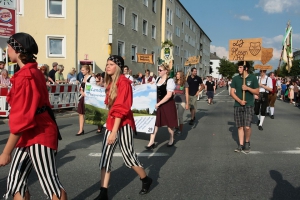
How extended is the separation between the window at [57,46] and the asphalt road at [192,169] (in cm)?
1684

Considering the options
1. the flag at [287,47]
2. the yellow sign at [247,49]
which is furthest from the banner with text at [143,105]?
the flag at [287,47]

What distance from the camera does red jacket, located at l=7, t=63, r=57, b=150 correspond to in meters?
2.45

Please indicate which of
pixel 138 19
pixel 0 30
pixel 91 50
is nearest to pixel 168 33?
pixel 138 19

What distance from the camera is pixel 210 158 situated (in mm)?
6031

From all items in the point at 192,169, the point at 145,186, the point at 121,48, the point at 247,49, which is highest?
the point at 121,48

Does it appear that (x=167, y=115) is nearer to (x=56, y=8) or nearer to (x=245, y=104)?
(x=245, y=104)

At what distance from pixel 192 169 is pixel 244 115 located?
6.47 feet

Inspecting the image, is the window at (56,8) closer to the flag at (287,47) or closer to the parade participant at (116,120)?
the flag at (287,47)

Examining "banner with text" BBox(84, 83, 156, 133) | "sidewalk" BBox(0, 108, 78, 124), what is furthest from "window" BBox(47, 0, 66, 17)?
"banner with text" BBox(84, 83, 156, 133)

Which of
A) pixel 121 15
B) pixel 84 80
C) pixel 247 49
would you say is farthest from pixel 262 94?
pixel 121 15

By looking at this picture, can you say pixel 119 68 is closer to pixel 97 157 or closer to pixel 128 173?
pixel 128 173

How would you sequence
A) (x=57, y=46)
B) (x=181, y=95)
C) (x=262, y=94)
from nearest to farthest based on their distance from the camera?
1. (x=181, y=95)
2. (x=262, y=94)
3. (x=57, y=46)

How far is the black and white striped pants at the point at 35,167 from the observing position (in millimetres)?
2691

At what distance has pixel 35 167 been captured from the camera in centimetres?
271
